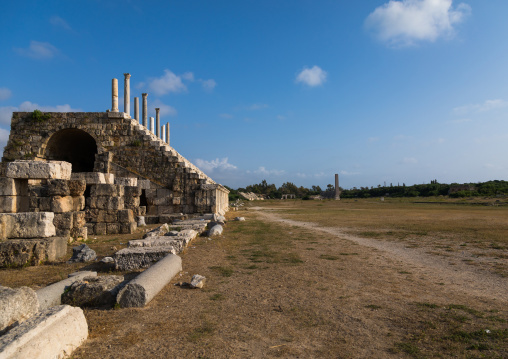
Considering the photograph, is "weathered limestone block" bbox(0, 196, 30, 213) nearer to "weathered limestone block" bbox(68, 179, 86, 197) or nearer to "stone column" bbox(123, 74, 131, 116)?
"weathered limestone block" bbox(68, 179, 86, 197)

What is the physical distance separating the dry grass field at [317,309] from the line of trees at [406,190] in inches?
1820

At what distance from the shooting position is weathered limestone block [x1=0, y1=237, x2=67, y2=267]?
7.20 metres

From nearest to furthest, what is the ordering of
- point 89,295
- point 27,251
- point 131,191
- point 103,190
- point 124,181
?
point 89,295
point 27,251
point 103,190
point 131,191
point 124,181

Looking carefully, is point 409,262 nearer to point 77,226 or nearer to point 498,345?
point 498,345

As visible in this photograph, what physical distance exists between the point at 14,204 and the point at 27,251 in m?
3.79

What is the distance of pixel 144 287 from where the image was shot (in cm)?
486

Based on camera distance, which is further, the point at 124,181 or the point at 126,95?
the point at 126,95

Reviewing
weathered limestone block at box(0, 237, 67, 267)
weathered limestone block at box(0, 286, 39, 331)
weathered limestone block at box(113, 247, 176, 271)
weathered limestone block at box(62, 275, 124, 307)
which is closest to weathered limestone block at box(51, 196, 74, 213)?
weathered limestone block at box(0, 237, 67, 267)

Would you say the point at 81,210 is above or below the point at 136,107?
below

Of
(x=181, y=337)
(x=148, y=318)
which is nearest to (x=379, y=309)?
(x=181, y=337)

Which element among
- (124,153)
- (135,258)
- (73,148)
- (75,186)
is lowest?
(135,258)

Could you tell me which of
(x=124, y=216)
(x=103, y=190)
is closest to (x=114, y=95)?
(x=103, y=190)

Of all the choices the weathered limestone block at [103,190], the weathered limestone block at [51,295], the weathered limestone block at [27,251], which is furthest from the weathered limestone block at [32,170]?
the weathered limestone block at [51,295]

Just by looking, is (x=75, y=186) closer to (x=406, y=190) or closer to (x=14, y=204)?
(x=14, y=204)
